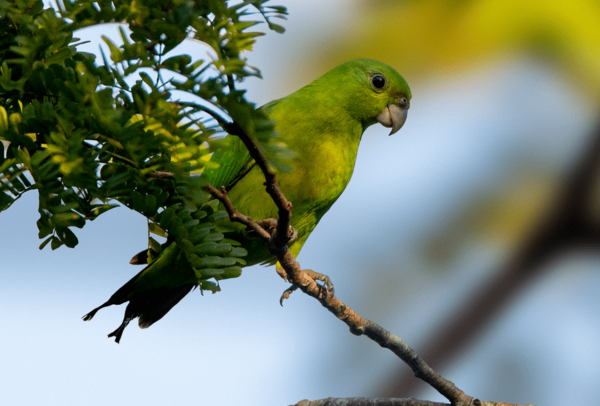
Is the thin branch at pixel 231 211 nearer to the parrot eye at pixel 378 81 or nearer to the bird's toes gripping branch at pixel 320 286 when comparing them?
the bird's toes gripping branch at pixel 320 286

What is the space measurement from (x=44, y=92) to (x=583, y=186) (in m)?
3.07

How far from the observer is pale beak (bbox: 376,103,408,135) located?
1.82 meters

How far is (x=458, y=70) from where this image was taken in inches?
124

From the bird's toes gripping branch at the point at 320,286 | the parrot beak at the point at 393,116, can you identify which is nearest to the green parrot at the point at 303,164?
the parrot beak at the point at 393,116

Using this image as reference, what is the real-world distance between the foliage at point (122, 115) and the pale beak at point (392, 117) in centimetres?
117

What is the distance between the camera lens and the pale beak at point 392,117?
1815 mm

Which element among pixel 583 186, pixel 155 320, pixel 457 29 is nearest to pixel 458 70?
pixel 457 29

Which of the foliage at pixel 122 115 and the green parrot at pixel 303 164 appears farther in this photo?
the green parrot at pixel 303 164

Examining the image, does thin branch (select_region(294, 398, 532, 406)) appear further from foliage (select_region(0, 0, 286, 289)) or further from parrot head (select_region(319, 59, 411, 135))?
parrot head (select_region(319, 59, 411, 135))

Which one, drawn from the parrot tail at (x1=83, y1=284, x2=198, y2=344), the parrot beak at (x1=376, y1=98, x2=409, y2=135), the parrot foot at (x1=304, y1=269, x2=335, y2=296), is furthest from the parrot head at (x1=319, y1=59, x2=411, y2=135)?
the parrot tail at (x1=83, y1=284, x2=198, y2=344)

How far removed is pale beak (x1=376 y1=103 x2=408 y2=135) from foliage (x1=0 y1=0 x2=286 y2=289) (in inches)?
46.2

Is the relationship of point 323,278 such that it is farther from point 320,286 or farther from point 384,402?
point 384,402

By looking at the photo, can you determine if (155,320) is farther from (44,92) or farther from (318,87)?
(44,92)

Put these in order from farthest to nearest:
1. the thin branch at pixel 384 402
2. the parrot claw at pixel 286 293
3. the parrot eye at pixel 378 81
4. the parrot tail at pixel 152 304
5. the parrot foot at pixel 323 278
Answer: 1. the parrot eye at pixel 378 81
2. the parrot tail at pixel 152 304
3. the parrot claw at pixel 286 293
4. the parrot foot at pixel 323 278
5. the thin branch at pixel 384 402
